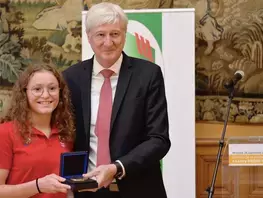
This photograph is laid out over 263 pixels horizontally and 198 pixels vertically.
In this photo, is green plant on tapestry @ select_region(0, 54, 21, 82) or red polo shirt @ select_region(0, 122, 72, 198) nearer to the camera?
red polo shirt @ select_region(0, 122, 72, 198)

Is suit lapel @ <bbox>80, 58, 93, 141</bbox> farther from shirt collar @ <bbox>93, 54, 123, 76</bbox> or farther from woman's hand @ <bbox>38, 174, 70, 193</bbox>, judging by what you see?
woman's hand @ <bbox>38, 174, 70, 193</bbox>

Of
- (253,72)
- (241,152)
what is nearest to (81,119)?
(241,152)

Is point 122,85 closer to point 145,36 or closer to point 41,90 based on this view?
point 41,90

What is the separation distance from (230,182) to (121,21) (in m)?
1.53

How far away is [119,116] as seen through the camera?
2186 mm

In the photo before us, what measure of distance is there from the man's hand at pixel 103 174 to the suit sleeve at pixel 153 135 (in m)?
0.06

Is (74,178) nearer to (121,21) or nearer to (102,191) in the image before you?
(102,191)

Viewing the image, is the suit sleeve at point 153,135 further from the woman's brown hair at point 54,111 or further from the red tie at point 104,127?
the woman's brown hair at point 54,111

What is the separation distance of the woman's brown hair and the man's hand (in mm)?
246

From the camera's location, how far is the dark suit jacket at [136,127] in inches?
84.7

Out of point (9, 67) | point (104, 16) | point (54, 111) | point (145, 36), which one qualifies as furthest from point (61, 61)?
point (104, 16)

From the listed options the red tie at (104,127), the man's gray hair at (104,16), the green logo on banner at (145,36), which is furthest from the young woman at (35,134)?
the green logo on banner at (145,36)

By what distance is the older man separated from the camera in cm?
216

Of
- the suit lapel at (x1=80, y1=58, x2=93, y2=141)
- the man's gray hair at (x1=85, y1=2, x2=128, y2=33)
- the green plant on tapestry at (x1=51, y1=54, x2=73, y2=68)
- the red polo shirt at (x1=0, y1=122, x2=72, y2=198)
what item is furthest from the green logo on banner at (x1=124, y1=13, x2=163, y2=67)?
the red polo shirt at (x1=0, y1=122, x2=72, y2=198)
